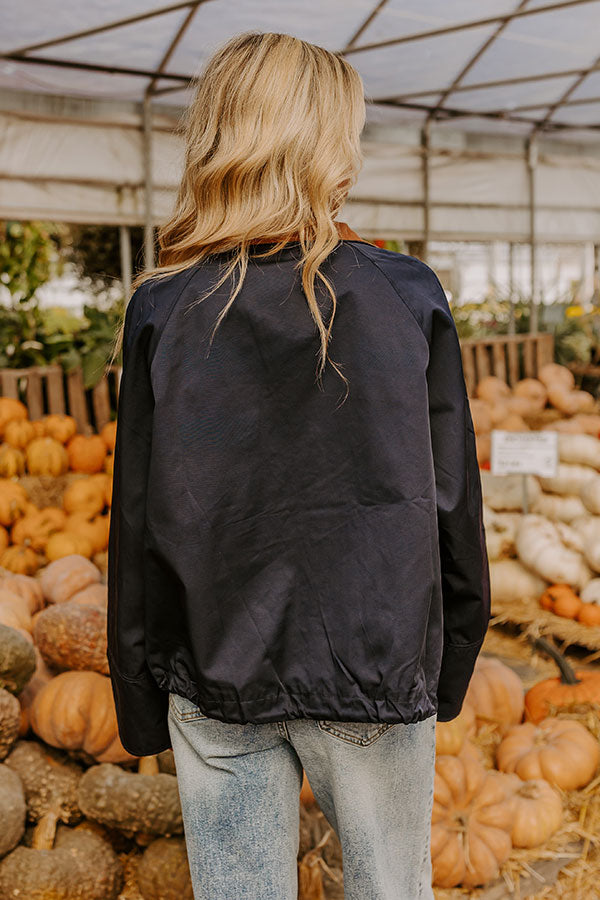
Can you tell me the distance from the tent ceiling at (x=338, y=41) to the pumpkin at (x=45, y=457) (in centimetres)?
210

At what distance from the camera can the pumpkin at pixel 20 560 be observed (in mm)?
3656

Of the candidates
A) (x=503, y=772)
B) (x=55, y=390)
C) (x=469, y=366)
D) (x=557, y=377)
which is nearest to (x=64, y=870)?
(x=503, y=772)

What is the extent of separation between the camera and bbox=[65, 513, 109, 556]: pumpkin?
3.95m

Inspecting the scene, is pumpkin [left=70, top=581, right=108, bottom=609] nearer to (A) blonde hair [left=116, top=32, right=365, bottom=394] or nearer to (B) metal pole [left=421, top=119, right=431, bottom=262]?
(A) blonde hair [left=116, top=32, right=365, bottom=394]

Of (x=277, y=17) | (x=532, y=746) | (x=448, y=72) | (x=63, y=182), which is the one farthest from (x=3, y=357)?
(x=532, y=746)

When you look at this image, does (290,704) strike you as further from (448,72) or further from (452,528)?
(448,72)

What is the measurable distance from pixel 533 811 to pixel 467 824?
0.25 meters

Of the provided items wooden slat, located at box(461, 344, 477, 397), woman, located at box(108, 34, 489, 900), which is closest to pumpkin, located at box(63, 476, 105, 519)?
woman, located at box(108, 34, 489, 900)

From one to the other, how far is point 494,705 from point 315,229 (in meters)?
2.19

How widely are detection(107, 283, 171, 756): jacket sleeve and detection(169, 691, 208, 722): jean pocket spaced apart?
50 millimetres

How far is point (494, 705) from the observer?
2.84 m

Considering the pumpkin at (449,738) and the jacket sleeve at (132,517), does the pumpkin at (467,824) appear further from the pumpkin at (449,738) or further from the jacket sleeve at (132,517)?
the jacket sleeve at (132,517)

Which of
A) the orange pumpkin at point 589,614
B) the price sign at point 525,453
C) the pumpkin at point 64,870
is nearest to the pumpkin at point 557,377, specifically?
the price sign at point 525,453

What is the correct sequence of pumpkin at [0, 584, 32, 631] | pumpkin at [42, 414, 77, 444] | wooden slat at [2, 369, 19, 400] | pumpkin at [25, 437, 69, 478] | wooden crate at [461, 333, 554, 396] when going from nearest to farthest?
pumpkin at [0, 584, 32, 631] < pumpkin at [25, 437, 69, 478] < pumpkin at [42, 414, 77, 444] < wooden slat at [2, 369, 19, 400] < wooden crate at [461, 333, 554, 396]
